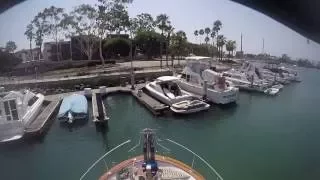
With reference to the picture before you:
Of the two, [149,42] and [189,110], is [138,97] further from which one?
[149,42]

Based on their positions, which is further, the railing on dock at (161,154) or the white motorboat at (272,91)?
the white motorboat at (272,91)

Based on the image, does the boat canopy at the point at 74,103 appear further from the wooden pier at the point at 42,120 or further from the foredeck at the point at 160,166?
the foredeck at the point at 160,166

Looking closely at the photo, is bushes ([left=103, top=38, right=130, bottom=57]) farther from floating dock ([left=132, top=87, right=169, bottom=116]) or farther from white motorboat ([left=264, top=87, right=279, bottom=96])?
white motorboat ([left=264, top=87, right=279, bottom=96])

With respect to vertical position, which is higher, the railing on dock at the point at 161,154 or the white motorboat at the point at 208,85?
the white motorboat at the point at 208,85

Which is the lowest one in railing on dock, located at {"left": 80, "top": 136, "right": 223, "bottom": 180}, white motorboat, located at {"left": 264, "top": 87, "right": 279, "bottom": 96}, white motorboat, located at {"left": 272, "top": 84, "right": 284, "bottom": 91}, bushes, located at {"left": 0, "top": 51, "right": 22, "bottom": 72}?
railing on dock, located at {"left": 80, "top": 136, "right": 223, "bottom": 180}

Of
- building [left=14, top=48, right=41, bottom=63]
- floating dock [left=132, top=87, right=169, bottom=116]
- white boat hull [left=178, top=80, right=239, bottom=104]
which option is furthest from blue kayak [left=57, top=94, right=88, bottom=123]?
white boat hull [left=178, top=80, right=239, bottom=104]

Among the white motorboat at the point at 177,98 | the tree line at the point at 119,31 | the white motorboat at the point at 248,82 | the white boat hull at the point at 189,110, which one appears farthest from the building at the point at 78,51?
the white boat hull at the point at 189,110
